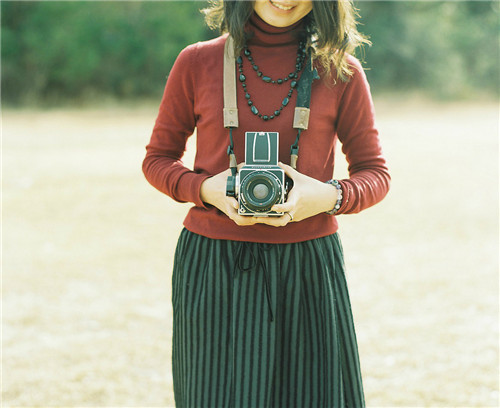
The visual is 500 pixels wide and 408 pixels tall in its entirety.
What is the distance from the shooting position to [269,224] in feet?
4.84

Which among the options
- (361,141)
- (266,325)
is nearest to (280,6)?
(361,141)

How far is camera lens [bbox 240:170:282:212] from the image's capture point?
4.46 ft

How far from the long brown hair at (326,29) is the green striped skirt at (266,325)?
0.49 meters

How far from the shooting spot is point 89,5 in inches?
747

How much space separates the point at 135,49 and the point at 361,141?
19.7 metres

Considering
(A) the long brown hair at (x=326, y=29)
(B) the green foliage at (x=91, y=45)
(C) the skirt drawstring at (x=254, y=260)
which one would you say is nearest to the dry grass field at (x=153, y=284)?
(C) the skirt drawstring at (x=254, y=260)

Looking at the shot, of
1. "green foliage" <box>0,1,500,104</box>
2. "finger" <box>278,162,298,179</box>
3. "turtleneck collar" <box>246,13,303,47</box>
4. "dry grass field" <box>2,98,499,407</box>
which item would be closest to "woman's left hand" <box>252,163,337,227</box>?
"finger" <box>278,162,298,179</box>

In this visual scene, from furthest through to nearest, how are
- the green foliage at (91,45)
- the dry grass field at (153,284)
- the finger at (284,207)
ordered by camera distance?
the green foliage at (91,45) < the dry grass field at (153,284) < the finger at (284,207)

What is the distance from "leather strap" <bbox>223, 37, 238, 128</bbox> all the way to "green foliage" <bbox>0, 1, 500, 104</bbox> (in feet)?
55.1

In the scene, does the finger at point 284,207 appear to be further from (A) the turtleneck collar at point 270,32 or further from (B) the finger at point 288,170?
(A) the turtleneck collar at point 270,32

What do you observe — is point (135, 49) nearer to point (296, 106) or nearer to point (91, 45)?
point (91, 45)

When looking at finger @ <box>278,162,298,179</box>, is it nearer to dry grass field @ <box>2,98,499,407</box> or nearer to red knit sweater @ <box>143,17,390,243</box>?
red knit sweater @ <box>143,17,390,243</box>

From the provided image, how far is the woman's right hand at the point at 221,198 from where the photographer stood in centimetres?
141

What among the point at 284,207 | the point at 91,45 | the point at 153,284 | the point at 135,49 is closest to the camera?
the point at 284,207
